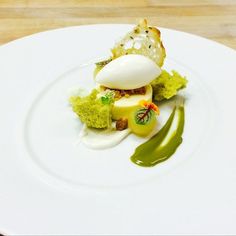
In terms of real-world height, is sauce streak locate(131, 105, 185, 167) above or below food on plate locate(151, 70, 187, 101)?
below

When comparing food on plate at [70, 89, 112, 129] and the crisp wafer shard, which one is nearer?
food on plate at [70, 89, 112, 129]

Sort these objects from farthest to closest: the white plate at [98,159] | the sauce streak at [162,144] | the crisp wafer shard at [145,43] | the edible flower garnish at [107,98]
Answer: the crisp wafer shard at [145,43] < the edible flower garnish at [107,98] < the sauce streak at [162,144] < the white plate at [98,159]

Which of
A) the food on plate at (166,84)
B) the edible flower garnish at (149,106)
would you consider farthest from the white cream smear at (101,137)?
the food on plate at (166,84)

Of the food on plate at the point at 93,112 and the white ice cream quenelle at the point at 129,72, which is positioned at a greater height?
the white ice cream quenelle at the point at 129,72

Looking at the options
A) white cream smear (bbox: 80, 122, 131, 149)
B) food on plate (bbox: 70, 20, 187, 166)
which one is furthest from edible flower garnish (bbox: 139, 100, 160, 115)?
white cream smear (bbox: 80, 122, 131, 149)

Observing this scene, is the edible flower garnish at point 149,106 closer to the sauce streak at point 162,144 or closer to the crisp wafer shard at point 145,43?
the sauce streak at point 162,144

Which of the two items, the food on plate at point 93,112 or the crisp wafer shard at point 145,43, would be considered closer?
the food on plate at point 93,112

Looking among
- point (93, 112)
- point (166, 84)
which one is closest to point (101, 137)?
point (93, 112)

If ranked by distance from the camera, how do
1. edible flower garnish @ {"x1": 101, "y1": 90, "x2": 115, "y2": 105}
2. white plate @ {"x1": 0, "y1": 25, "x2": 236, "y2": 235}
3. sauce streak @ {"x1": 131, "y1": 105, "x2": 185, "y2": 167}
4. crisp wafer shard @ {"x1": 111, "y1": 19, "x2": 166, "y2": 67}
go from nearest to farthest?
white plate @ {"x1": 0, "y1": 25, "x2": 236, "y2": 235} < sauce streak @ {"x1": 131, "y1": 105, "x2": 185, "y2": 167} < edible flower garnish @ {"x1": 101, "y1": 90, "x2": 115, "y2": 105} < crisp wafer shard @ {"x1": 111, "y1": 19, "x2": 166, "y2": 67}

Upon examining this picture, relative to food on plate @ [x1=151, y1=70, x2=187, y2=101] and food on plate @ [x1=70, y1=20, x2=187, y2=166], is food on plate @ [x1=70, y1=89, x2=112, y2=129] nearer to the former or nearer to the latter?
food on plate @ [x1=70, y1=20, x2=187, y2=166]
